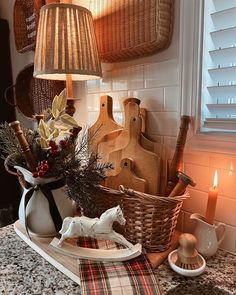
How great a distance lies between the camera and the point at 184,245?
0.66 m

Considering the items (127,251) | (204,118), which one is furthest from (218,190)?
(127,251)

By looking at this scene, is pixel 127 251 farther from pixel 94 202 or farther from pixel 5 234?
→ pixel 5 234

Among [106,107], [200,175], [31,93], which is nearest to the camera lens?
[200,175]

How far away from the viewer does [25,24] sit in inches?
57.7

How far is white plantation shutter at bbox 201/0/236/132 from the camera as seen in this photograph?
72cm

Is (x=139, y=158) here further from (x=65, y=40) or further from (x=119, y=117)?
(x=65, y=40)

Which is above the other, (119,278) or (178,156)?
(178,156)

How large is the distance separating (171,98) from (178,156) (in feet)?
0.71

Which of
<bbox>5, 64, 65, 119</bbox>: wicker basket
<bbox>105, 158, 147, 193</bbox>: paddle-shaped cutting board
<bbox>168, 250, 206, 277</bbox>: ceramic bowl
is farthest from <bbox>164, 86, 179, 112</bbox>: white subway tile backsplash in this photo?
<bbox>5, 64, 65, 119</bbox>: wicker basket

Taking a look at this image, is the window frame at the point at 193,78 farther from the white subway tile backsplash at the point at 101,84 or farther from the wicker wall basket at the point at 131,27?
the white subway tile backsplash at the point at 101,84

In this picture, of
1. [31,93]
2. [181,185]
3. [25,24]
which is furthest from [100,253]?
[25,24]

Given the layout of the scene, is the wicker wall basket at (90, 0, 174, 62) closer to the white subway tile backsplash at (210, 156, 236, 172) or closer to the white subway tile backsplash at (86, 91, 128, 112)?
the white subway tile backsplash at (86, 91, 128, 112)

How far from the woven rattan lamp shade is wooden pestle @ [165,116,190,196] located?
1.26ft

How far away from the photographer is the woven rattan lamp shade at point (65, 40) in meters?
0.85
